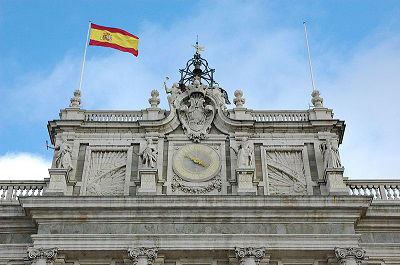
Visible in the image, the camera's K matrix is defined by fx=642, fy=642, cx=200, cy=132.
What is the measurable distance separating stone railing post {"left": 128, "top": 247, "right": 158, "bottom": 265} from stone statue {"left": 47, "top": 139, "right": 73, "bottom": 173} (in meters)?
3.92

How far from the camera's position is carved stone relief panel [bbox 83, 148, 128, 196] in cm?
2117

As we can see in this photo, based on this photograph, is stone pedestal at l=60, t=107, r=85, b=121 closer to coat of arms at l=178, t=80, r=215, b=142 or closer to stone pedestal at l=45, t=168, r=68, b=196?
stone pedestal at l=45, t=168, r=68, b=196

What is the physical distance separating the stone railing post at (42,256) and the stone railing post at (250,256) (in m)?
5.45

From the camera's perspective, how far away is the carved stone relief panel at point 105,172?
69.5 feet

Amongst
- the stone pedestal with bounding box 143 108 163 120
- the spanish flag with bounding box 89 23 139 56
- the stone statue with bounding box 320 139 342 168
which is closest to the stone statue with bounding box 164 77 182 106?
the stone pedestal with bounding box 143 108 163 120

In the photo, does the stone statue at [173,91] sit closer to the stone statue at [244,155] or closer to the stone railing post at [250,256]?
the stone statue at [244,155]

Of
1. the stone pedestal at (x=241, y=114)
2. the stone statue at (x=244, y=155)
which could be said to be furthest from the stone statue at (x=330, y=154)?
the stone pedestal at (x=241, y=114)

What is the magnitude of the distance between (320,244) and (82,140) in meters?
8.87

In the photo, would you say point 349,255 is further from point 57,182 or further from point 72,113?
point 72,113

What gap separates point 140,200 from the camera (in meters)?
19.8

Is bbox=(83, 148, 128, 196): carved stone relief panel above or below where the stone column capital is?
above

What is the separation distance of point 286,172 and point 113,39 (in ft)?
29.3

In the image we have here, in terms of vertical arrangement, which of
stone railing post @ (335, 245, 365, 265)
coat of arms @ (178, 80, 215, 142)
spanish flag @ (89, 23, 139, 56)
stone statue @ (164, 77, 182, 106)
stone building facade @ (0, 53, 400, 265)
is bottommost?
stone railing post @ (335, 245, 365, 265)

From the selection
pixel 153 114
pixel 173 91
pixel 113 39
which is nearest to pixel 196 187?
pixel 153 114
